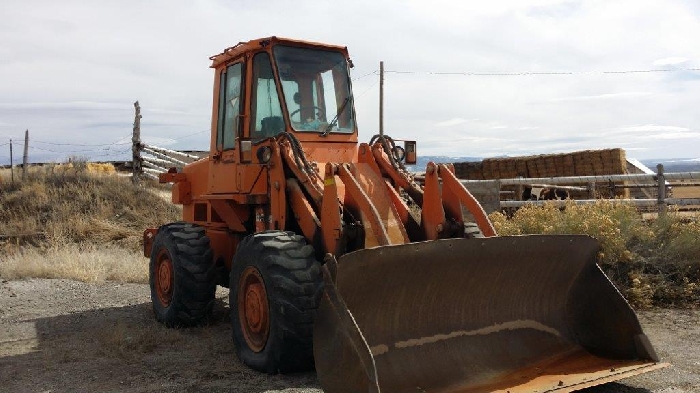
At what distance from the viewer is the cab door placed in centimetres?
721

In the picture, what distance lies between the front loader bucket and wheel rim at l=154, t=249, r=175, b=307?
136 inches

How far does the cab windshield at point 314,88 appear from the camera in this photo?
6961mm

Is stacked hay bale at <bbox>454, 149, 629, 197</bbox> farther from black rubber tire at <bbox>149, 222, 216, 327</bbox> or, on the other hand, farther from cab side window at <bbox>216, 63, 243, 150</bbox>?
black rubber tire at <bbox>149, 222, 216, 327</bbox>

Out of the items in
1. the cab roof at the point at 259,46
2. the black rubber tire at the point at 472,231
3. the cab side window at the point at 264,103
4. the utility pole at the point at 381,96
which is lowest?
the black rubber tire at the point at 472,231

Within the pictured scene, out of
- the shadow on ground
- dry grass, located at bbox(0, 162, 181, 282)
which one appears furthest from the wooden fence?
dry grass, located at bbox(0, 162, 181, 282)

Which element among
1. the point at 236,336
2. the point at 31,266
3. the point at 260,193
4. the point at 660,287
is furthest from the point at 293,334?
the point at 31,266

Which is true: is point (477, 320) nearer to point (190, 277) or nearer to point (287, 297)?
point (287, 297)

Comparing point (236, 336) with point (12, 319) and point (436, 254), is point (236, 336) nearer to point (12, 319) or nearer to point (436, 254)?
point (436, 254)

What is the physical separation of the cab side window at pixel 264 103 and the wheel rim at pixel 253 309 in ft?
5.61

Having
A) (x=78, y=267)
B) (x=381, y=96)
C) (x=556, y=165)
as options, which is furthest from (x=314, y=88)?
(x=381, y=96)

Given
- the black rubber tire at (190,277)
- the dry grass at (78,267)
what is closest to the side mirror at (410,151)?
the black rubber tire at (190,277)

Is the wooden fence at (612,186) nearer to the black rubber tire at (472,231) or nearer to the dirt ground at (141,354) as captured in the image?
the dirt ground at (141,354)

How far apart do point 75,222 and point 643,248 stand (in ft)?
43.1

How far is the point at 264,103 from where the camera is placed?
23.1ft
